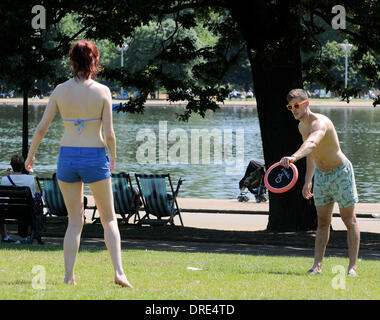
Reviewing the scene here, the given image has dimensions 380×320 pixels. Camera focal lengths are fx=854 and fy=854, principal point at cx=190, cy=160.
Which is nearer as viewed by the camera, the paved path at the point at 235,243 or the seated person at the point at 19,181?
the seated person at the point at 19,181

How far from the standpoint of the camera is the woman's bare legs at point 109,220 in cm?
680

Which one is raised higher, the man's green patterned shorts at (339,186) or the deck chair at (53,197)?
the man's green patterned shorts at (339,186)

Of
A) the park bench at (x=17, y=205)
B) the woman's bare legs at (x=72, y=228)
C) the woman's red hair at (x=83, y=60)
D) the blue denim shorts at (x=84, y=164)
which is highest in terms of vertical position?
the woman's red hair at (x=83, y=60)

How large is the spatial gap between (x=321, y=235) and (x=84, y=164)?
10.2 feet

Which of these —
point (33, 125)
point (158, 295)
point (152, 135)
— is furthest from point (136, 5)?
point (33, 125)

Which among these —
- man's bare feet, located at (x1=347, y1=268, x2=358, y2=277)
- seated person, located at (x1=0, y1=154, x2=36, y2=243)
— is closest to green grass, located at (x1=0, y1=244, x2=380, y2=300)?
man's bare feet, located at (x1=347, y1=268, x2=358, y2=277)

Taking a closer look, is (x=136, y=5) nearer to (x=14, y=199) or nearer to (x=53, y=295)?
(x=14, y=199)

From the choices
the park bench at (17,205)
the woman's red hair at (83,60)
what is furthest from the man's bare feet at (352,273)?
the park bench at (17,205)

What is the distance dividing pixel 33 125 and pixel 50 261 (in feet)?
174

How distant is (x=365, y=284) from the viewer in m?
7.83

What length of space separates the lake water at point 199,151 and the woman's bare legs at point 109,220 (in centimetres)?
1988

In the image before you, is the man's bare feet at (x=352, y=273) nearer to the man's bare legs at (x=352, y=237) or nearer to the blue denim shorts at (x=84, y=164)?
the man's bare legs at (x=352, y=237)

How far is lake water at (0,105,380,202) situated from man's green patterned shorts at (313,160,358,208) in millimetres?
18209

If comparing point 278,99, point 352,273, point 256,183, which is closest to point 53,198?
point 278,99
